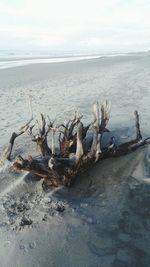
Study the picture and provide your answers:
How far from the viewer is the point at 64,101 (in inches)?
348

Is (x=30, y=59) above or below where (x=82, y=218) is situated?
below

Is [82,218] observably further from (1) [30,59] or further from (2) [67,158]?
(1) [30,59]

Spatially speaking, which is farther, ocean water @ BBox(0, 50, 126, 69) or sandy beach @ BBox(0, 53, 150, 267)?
ocean water @ BBox(0, 50, 126, 69)

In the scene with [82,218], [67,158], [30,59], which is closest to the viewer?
[82,218]

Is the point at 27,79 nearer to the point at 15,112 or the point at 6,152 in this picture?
the point at 15,112

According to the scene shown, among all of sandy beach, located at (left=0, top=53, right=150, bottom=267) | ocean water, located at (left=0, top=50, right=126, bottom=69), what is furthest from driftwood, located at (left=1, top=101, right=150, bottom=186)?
ocean water, located at (left=0, top=50, right=126, bottom=69)

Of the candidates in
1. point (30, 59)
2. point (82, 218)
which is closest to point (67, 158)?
point (82, 218)

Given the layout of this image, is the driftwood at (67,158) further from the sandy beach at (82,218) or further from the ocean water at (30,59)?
the ocean water at (30,59)

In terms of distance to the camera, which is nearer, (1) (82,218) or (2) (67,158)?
(1) (82,218)

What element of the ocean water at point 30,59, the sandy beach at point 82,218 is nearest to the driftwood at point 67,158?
the sandy beach at point 82,218

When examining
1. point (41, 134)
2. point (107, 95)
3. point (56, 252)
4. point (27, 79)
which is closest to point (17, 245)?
point (56, 252)

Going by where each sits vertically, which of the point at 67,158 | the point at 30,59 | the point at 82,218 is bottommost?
the point at 30,59

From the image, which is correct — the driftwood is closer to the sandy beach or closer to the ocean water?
the sandy beach

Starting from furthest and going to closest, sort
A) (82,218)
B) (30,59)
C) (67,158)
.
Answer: (30,59), (67,158), (82,218)
